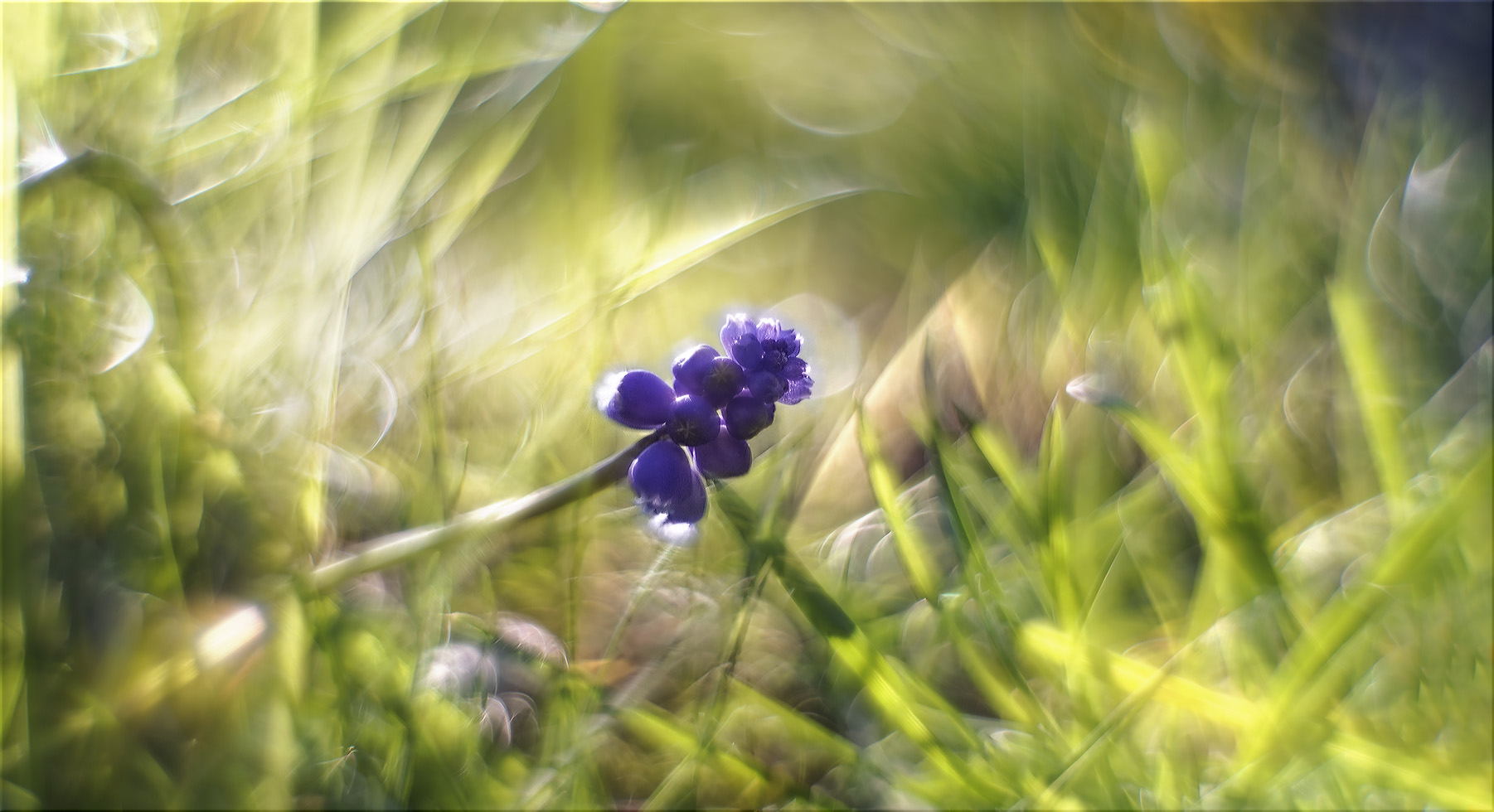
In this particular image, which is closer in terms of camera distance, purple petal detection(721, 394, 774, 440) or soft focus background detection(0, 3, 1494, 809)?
purple petal detection(721, 394, 774, 440)

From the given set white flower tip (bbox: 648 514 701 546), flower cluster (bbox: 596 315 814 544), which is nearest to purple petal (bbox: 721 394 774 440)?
flower cluster (bbox: 596 315 814 544)

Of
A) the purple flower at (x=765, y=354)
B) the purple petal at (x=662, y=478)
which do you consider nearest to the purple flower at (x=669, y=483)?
the purple petal at (x=662, y=478)

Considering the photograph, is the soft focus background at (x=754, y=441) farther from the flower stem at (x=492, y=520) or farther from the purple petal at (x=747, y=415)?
the purple petal at (x=747, y=415)

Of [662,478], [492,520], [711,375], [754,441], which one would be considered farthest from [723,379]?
[754,441]

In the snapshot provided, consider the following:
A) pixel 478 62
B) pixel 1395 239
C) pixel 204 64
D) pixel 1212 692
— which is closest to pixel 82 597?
pixel 478 62

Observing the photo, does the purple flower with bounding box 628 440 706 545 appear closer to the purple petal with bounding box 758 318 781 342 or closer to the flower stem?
the flower stem

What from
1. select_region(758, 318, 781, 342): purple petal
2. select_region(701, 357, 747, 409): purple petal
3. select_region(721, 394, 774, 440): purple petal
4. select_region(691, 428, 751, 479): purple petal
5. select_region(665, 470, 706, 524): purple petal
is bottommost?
select_region(665, 470, 706, 524): purple petal

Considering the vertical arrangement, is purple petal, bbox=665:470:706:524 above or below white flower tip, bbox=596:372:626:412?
below
